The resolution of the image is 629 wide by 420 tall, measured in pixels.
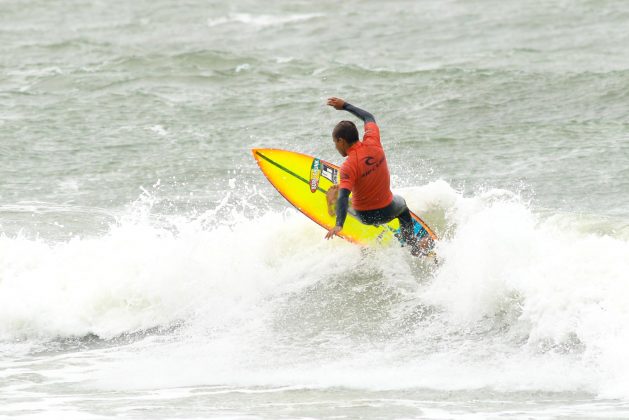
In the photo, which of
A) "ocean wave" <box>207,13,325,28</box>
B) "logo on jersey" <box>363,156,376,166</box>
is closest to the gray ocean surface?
"logo on jersey" <box>363,156,376,166</box>

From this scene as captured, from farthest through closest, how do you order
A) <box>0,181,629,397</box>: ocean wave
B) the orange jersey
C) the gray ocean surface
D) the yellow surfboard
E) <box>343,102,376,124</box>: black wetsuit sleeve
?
the yellow surfboard, <box>343,102,376,124</box>: black wetsuit sleeve, the orange jersey, <box>0,181,629,397</box>: ocean wave, the gray ocean surface

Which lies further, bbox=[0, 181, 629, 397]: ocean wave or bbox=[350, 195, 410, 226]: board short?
bbox=[350, 195, 410, 226]: board short

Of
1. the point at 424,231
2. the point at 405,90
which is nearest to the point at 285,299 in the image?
the point at 424,231

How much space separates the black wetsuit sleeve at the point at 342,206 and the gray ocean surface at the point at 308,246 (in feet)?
3.43

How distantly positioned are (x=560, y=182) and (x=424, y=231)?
3642 millimetres

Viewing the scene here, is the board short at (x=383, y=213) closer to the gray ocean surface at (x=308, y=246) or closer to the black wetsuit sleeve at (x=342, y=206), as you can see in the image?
the black wetsuit sleeve at (x=342, y=206)

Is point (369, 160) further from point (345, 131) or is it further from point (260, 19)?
point (260, 19)

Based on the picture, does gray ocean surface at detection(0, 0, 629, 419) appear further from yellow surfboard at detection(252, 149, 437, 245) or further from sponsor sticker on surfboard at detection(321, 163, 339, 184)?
sponsor sticker on surfboard at detection(321, 163, 339, 184)

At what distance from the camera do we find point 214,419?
685cm

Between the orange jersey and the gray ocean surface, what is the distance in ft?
3.19

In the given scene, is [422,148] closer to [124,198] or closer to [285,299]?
[124,198]

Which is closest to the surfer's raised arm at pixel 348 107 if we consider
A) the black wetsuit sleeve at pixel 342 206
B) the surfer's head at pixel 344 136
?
the surfer's head at pixel 344 136

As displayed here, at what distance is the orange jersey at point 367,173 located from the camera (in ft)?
27.8

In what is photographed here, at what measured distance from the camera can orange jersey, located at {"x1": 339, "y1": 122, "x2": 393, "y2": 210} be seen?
27.8ft
